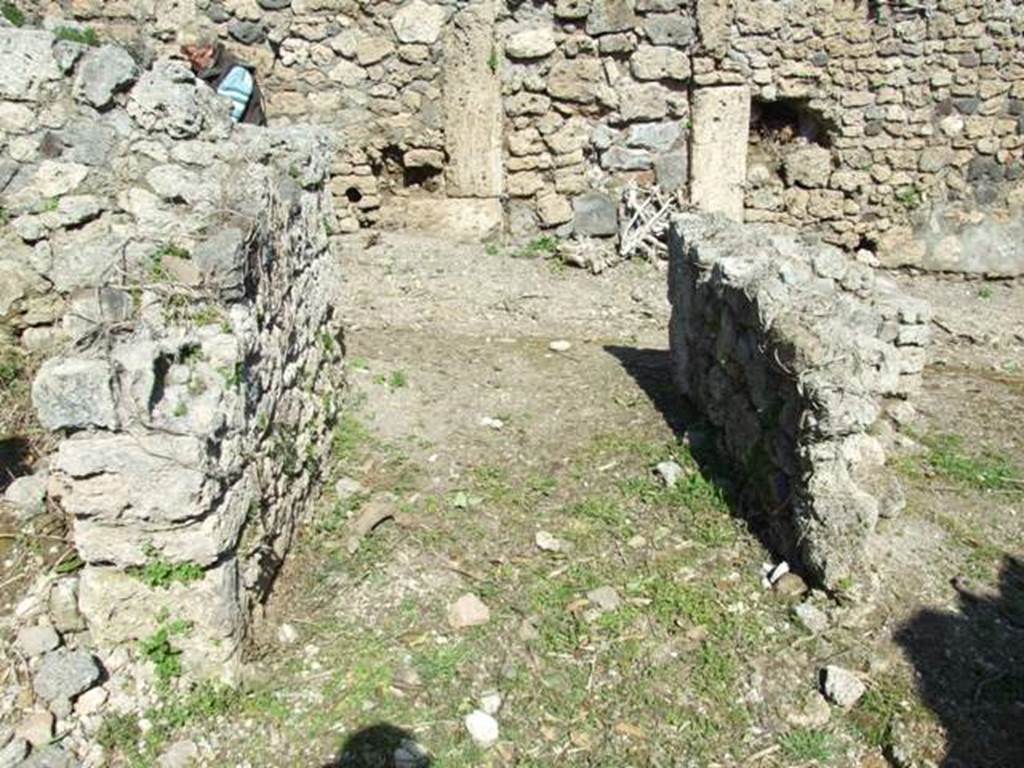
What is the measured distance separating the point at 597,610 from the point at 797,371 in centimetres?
121

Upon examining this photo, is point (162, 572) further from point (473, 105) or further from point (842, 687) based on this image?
point (473, 105)

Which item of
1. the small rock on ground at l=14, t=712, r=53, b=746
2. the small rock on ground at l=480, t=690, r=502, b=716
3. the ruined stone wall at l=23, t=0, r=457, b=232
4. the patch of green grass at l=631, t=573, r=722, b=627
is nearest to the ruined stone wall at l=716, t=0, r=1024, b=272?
the ruined stone wall at l=23, t=0, r=457, b=232

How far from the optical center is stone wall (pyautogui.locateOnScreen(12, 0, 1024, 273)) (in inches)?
283

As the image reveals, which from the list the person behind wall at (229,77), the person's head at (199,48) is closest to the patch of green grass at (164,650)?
the person behind wall at (229,77)

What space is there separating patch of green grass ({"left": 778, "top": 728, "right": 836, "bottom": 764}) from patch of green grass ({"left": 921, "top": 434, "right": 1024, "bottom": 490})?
1.78 metres

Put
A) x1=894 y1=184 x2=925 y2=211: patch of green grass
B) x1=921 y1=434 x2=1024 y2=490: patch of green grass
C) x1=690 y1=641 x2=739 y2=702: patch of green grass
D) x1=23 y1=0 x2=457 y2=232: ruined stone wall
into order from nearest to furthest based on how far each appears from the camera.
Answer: x1=690 y1=641 x2=739 y2=702: patch of green grass → x1=921 y1=434 x2=1024 y2=490: patch of green grass → x1=23 y1=0 x2=457 y2=232: ruined stone wall → x1=894 y1=184 x2=925 y2=211: patch of green grass

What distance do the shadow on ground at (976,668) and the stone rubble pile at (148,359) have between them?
2359 millimetres

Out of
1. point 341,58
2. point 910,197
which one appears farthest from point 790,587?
point 341,58

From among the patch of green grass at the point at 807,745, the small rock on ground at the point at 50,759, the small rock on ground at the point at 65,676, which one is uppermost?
the small rock on ground at the point at 65,676

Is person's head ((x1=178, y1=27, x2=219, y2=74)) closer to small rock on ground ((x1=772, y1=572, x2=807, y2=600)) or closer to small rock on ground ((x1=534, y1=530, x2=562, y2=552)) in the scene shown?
small rock on ground ((x1=534, y1=530, x2=562, y2=552))

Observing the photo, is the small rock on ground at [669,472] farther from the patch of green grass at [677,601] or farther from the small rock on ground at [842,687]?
the small rock on ground at [842,687]

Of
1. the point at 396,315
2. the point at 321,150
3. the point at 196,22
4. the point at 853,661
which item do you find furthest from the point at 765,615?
the point at 196,22

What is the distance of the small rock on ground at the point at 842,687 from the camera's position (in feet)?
9.48

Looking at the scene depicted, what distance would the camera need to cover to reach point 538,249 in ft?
25.3
